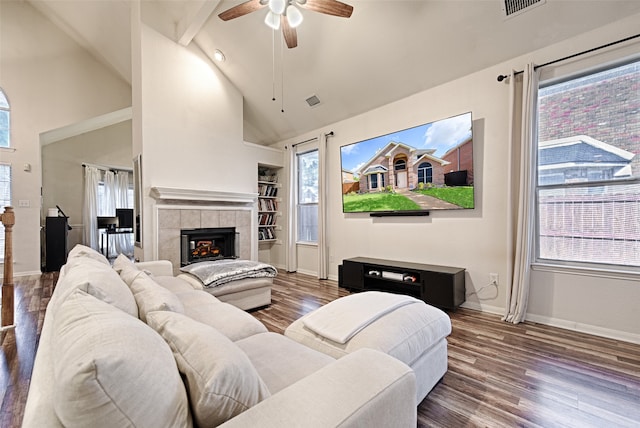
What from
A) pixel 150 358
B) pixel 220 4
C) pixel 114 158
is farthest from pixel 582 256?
pixel 114 158

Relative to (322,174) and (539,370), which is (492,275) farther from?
(322,174)

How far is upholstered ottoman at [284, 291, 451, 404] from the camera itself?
1.51 m

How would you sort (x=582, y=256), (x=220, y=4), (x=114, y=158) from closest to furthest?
(x=582, y=256), (x=220, y=4), (x=114, y=158)

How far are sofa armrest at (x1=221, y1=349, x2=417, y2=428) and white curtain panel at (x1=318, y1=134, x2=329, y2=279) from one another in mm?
3785

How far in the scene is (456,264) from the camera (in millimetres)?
3404

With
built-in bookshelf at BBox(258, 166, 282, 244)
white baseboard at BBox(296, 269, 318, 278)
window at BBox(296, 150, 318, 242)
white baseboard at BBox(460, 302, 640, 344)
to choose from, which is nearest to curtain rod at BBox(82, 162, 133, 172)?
built-in bookshelf at BBox(258, 166, 282, 244)

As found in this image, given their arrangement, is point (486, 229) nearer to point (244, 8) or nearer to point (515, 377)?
point (515, 377)

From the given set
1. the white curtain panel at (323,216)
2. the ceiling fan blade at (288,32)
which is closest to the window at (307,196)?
the white curtain panel at (323,216)

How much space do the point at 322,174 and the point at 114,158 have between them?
→ 5662mm

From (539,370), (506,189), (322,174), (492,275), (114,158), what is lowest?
(539,370)

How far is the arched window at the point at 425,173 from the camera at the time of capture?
139 inches

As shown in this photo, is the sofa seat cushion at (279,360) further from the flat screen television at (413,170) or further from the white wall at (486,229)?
the flat screen television at (413,170)

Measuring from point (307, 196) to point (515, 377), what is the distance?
413cm

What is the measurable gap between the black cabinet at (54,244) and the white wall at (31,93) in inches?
15.3
